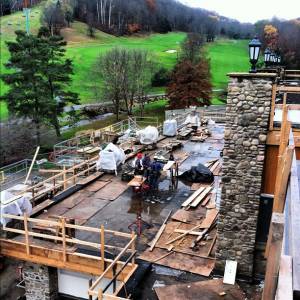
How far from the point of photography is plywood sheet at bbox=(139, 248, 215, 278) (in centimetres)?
1134

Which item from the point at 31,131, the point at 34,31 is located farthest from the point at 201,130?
the point at 34,31

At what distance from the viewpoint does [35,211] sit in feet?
48.8

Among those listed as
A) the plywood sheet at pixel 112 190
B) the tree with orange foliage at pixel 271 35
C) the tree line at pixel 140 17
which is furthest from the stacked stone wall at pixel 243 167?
the tree line at pixel 140 17

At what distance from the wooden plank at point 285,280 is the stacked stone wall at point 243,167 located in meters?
8.36

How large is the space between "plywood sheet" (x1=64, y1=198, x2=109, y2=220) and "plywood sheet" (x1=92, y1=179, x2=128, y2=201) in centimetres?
46

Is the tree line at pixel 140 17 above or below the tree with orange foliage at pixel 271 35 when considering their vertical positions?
above

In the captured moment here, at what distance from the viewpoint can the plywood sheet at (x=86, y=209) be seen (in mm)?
14758

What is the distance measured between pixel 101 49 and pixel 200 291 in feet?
224

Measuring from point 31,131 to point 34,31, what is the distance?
1281 inches

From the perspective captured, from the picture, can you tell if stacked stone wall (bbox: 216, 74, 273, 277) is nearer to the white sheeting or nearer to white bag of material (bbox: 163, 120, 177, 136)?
the white sheeting

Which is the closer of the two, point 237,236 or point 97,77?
point 237,236

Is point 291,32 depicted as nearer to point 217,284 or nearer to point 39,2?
point 39,2

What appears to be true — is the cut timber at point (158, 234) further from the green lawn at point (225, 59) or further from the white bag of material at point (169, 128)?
the green lawn at point (225, 59)

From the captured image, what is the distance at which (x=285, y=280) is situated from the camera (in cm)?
186
